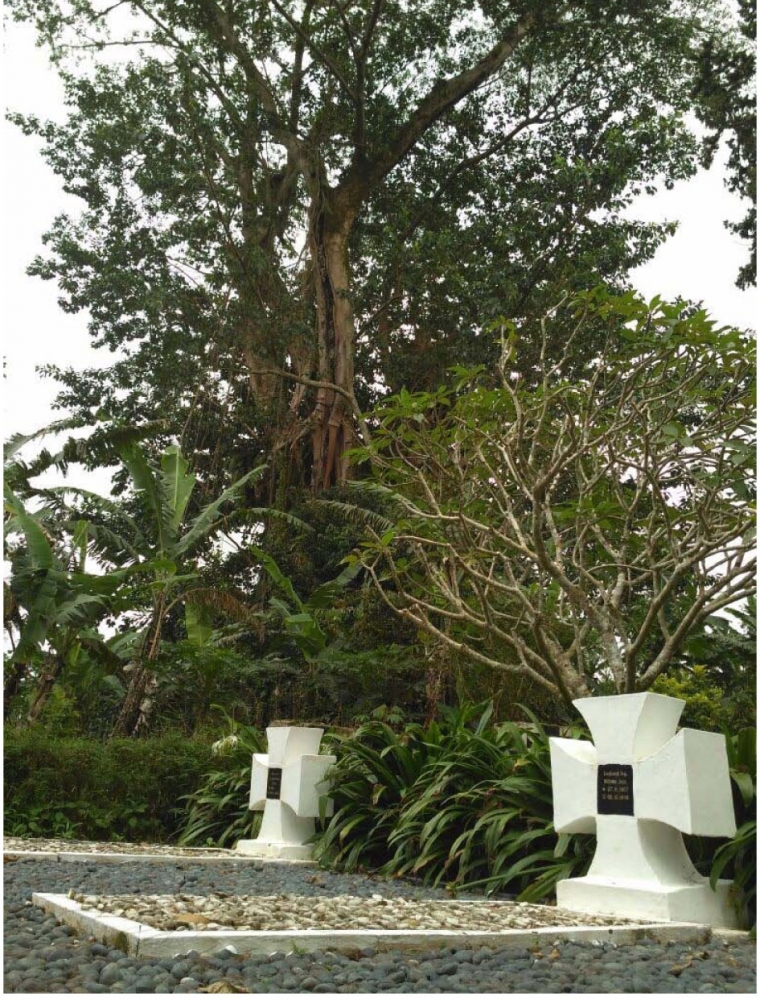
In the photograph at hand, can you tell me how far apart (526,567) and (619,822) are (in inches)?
94.6

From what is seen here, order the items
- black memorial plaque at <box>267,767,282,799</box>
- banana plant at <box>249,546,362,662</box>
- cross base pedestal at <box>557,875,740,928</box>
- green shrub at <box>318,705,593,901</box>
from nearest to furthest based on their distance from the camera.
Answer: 1. cross base pedestal at <box>557,875,740,928</box>
2. green shrub at <box>318,705,593,901</box>
3. black memorial plaque at <box>267,767,282,799</box>
4. banana plant at <box>249,546,362,662</box>

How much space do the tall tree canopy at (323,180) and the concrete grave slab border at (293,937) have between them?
9123mm

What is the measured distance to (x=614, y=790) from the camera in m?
4.04

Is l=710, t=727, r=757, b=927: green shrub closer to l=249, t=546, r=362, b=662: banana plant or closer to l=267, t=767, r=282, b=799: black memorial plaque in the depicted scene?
l=267, t=767, r=282, b=799: black memorial plaque

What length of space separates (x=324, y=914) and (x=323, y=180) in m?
11.5

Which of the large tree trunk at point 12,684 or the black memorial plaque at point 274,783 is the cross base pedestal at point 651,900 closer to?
the black memorial plaque at point 274,783

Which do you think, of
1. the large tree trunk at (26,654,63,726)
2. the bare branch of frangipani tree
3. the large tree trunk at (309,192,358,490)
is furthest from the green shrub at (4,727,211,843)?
the large tree trunk at (309,192,358,490)

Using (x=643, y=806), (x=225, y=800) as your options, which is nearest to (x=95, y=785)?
(x=225, y=800)

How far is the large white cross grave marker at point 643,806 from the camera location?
146 inches

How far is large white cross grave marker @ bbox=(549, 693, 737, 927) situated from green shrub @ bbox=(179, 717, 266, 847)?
3.13 metres

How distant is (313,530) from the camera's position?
11336mm

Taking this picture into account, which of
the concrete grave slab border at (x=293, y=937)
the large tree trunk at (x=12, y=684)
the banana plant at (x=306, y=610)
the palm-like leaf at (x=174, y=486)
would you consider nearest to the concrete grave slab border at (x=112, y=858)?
the concrete grave slab border at (x=293, y=937)

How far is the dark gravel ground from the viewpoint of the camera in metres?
2.28

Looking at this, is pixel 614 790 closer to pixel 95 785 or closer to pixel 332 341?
pixel 95 785
